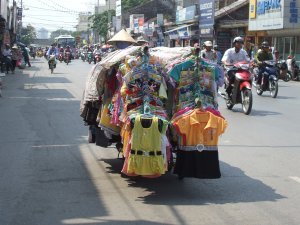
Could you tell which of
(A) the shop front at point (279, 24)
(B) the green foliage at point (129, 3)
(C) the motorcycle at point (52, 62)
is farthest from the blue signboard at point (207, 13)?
(B) the green foliage at point (129, 3)

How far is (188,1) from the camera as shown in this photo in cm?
5781

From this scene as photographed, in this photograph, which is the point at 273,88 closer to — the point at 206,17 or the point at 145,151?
the point at 145,151

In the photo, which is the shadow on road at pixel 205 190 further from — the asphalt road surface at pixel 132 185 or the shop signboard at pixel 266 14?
the shop signboard at pixel 266 14

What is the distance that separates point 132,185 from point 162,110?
35.6 inches

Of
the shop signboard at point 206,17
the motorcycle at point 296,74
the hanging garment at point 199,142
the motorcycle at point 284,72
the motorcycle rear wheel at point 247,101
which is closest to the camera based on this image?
the hanging garment at point 199,142

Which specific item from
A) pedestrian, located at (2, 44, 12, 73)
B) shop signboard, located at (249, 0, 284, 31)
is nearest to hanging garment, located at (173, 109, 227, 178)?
pedestrian, located at (2, 44, 12, 73)

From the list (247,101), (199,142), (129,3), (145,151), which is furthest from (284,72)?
(129,3)

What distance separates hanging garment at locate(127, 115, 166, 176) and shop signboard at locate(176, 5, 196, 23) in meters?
41.0

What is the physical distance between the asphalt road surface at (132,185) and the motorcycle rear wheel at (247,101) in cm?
186

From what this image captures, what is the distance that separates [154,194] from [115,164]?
155 centimetres

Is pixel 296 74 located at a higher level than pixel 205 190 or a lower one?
higher

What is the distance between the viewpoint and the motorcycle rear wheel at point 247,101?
11898 millimetres

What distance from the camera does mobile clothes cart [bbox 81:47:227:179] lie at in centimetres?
530

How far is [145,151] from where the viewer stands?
528 cm
